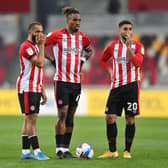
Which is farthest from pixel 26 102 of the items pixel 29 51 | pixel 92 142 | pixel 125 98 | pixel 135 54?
pixel 92 142

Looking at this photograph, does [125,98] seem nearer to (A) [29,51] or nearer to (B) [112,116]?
(B) [112,116]

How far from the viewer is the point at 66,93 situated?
33.6ft

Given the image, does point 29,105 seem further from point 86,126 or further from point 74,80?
point 86,126

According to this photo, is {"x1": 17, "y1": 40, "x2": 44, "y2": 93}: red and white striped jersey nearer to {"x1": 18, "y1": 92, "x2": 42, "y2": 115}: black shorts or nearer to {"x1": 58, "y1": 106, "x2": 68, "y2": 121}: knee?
{"x1": 18, "y1": 92, "x2": 42, "y2": 115}: black shorts

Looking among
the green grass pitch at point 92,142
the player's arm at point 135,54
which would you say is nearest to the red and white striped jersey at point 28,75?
the green grass pitch at point 92,142

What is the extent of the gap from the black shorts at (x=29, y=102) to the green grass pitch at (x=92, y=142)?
668mm

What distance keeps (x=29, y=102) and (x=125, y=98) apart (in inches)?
53.4

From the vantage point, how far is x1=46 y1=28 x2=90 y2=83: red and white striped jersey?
10.3 metres

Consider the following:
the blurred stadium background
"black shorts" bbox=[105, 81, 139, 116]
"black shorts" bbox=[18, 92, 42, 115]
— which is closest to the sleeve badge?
"black shorts" bbox=[18, 92, 42, 115]

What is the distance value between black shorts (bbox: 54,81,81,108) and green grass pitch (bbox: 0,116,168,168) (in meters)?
0.77

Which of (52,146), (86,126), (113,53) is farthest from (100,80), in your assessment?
(113,53)

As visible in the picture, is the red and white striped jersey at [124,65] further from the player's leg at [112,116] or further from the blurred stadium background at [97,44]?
the blurred stadium background at [97,44]

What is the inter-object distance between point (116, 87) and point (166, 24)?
13.7 metres

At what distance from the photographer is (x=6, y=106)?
71.2 feet
